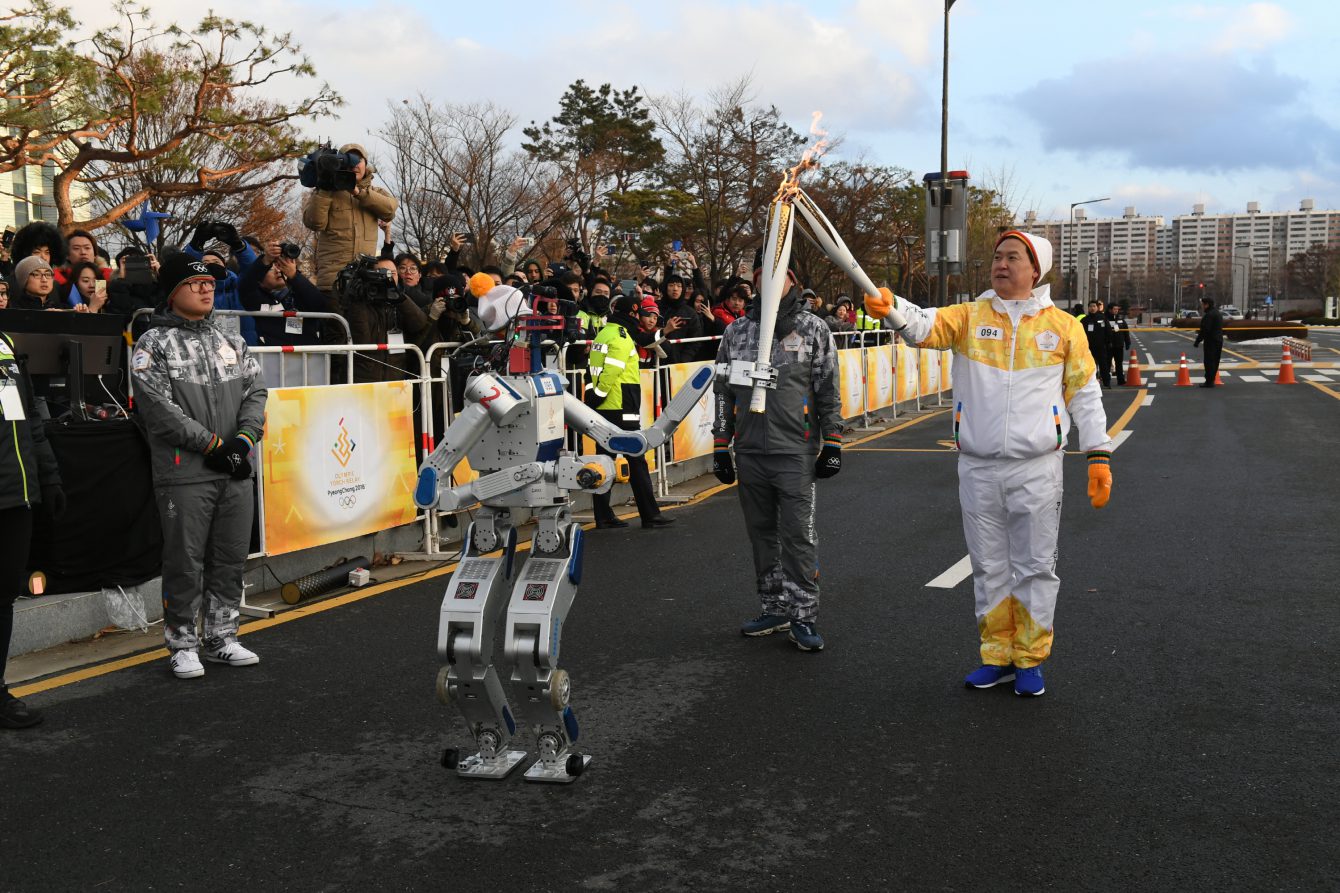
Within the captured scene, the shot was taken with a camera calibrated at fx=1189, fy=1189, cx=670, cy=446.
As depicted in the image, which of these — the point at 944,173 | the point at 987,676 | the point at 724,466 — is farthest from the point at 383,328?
the point at 944,173

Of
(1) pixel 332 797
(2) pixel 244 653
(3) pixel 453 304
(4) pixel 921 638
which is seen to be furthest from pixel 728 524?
(1) pixel 332 797

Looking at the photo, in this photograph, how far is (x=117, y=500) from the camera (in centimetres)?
679

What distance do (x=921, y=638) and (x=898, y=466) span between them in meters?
7.77

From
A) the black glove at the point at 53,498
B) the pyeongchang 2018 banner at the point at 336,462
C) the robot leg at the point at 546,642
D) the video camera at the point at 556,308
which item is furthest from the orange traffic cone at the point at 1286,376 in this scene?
the black glove at the point at 53,498

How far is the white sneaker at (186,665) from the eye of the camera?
5996 mm

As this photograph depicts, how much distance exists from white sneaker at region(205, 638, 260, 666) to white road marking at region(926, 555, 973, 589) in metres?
4.23

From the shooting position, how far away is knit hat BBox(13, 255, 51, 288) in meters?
8.05

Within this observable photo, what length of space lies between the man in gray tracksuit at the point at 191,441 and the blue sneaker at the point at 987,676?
3687 millimetres

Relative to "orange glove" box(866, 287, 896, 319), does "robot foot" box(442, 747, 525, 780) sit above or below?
below

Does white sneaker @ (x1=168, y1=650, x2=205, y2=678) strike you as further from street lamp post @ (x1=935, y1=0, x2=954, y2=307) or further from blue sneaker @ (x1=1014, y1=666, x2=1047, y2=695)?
street lamp post @ (x1=935, y1=0, x2=954, y2=307)

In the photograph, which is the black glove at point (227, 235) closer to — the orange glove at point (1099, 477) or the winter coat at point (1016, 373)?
the winter coat at point (1016, 373)

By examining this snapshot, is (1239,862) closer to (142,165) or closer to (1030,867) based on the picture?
(1030,867)

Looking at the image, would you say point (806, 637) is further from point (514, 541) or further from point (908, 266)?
point (908, 266)

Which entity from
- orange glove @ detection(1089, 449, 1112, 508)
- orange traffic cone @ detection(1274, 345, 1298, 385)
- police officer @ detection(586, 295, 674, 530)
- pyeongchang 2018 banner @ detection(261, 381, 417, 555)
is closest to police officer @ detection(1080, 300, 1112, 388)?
orange traffic cone @ detection(1274, 345, 1298, 385)
